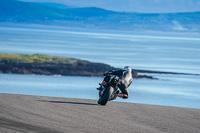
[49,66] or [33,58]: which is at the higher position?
[33,58]

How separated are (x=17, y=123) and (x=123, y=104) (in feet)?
14.9

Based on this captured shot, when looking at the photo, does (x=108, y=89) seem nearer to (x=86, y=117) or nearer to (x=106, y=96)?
(x=106, y=96)

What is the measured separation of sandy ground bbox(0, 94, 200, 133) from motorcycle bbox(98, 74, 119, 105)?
194 millimetres

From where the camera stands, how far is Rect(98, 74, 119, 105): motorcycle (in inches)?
510

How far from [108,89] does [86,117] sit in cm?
237

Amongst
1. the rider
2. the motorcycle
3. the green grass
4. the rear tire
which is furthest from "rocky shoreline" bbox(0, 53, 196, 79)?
the rear tire

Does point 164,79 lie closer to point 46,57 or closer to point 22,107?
point 46,57

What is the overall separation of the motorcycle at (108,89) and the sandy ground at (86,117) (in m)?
0.19

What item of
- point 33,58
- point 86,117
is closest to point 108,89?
point 86,117

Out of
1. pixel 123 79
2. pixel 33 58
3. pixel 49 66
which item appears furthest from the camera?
pixel 33 58

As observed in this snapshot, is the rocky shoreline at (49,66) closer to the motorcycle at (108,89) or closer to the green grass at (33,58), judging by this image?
the green grass at (33,58)

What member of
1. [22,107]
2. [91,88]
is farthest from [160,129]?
[91,88]

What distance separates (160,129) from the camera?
383 inches

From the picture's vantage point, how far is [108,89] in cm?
1298
